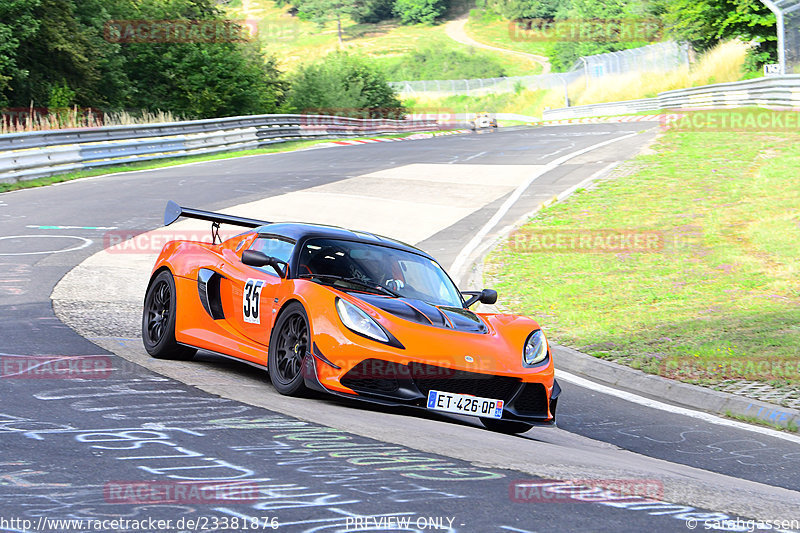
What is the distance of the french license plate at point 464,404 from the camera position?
6.75 meters

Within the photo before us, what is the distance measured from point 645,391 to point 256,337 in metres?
3.75

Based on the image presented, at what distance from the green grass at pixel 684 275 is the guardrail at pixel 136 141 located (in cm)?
1253

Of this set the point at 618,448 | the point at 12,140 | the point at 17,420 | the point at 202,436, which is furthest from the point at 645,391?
the point at 12,140

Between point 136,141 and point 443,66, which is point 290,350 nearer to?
point 136,141

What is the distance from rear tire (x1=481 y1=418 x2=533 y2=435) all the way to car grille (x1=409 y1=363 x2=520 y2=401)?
31 cm

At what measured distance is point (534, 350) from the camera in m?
7.42

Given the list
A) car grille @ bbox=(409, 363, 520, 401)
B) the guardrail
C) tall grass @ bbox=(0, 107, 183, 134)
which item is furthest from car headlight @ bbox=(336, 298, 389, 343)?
tall grass @ bbox=(0, 107, 183, 134)

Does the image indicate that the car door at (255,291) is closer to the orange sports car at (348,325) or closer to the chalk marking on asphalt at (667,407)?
the orange sports car at (348,325)

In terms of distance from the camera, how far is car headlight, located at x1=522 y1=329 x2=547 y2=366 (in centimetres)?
729

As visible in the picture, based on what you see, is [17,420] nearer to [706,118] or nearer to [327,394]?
[327,394]

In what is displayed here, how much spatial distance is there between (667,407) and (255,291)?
3.74 meters

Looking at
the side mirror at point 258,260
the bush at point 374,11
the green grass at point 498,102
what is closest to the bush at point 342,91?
the green grass at point 498,102

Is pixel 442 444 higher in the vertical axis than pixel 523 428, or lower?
higher

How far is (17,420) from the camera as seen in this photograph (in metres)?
5.61
